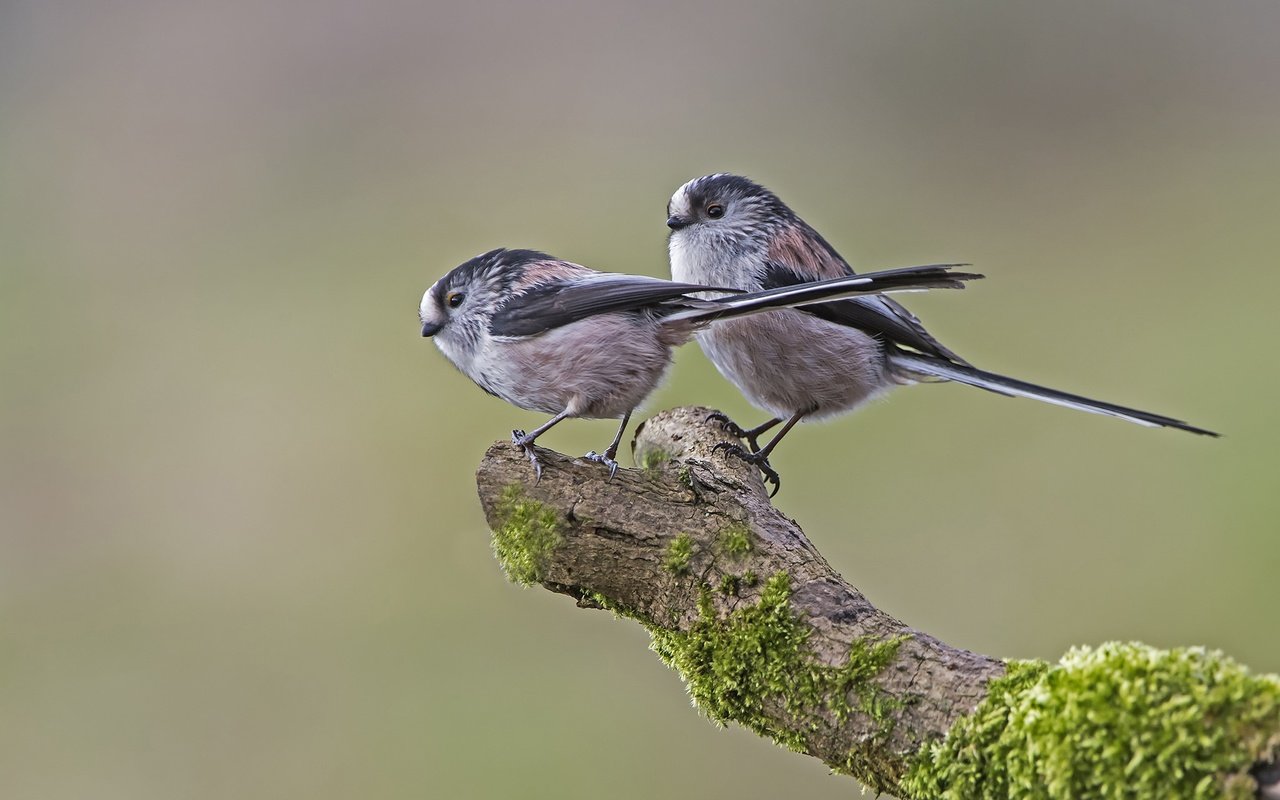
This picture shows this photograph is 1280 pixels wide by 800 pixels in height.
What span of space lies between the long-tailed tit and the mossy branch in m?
0.28

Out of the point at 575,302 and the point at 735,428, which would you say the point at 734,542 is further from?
the point at 735,428

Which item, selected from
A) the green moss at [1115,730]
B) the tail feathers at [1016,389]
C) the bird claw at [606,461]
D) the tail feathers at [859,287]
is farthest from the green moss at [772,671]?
the tail feathers at [1016,389]

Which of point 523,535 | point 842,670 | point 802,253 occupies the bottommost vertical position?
point 842,670

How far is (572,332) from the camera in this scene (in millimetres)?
2756

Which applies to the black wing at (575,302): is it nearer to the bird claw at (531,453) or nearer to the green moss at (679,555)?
the bird claw at (531,453)

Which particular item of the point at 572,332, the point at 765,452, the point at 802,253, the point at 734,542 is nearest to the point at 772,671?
the point at 734,542

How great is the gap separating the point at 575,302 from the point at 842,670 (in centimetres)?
118

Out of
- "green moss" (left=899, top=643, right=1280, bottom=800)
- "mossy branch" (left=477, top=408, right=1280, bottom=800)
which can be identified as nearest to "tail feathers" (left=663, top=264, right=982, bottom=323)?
"mossy branch" (left=477, top=408, right=1280, bottom=800)

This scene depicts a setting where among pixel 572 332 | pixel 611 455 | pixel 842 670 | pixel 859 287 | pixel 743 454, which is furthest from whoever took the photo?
pixel 743 454

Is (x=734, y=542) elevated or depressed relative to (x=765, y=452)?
depressed

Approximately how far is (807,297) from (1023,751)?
1.05 meters

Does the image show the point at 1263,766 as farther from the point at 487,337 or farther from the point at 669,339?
the point at 487,337

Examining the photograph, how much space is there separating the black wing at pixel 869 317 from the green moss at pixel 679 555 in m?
1.17

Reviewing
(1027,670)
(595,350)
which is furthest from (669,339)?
(1027,670)
